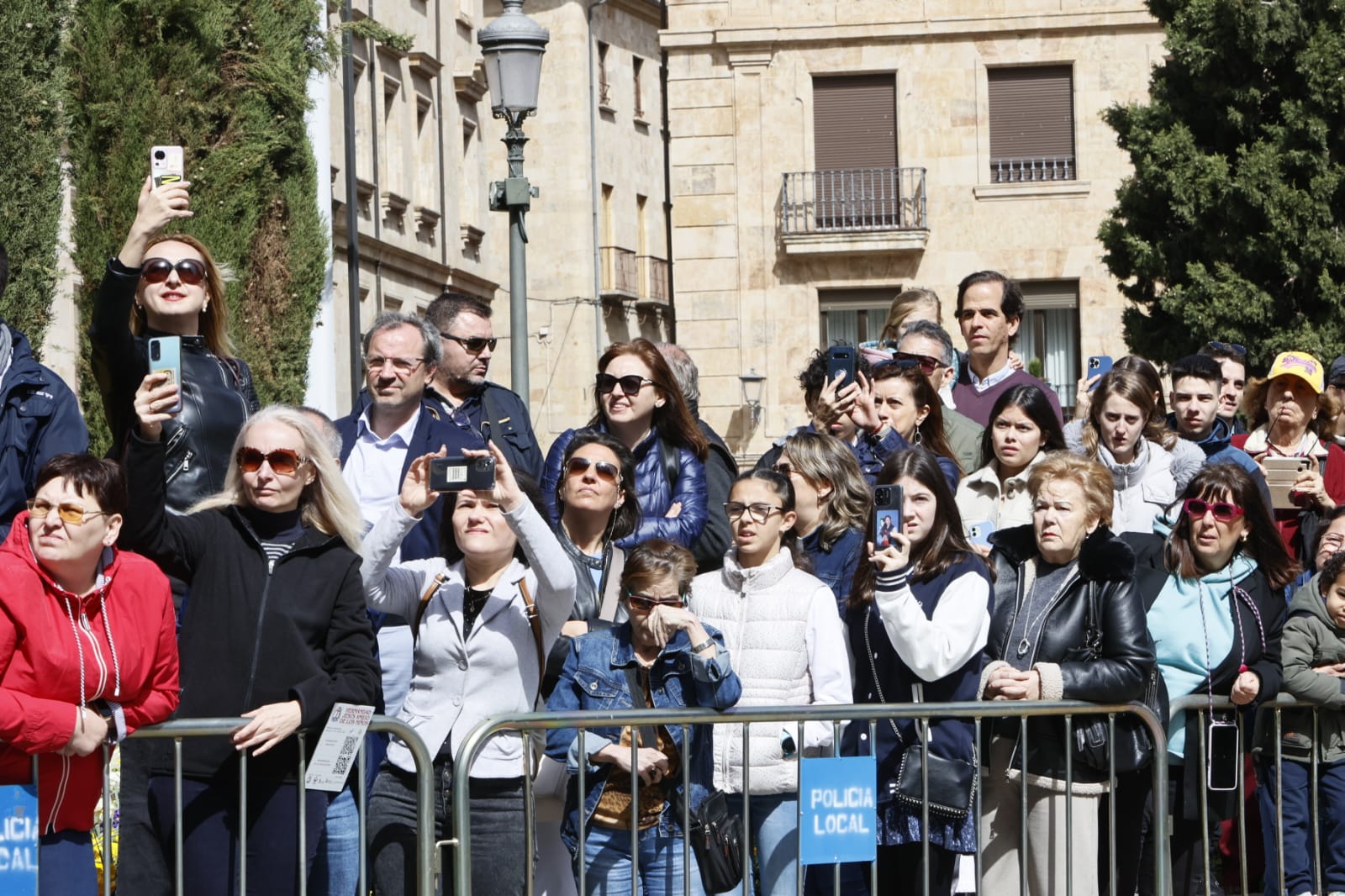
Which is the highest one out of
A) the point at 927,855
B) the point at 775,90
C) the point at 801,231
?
the point at 775,90

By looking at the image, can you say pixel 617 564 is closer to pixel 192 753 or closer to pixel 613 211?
pixel 192 753

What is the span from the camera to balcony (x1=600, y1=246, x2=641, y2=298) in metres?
39.8

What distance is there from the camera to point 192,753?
5418 mm

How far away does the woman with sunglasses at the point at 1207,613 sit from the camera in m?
6.79

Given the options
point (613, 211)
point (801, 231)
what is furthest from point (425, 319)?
point (613, 211)

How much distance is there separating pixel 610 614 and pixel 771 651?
689 millimetres

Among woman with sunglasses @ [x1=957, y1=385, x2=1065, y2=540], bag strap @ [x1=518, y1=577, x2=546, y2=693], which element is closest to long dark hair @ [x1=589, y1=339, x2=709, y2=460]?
woman with sunglasses @ [x1=957, y1=385, x2=1065, y2=540]

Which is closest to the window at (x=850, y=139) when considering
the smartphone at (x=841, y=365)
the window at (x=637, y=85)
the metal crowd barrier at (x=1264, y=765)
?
the window at (x=637, y=85)

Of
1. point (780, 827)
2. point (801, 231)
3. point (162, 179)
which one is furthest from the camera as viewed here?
point (801, 231)

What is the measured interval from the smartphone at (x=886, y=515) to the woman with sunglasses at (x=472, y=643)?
945 millimetres

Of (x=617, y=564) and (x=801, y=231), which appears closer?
(x=617, y=564)

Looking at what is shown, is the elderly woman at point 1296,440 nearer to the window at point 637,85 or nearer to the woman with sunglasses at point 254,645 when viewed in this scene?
the woman with sunglasses at point 254,645

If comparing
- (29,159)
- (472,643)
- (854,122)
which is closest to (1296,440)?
(472,643)

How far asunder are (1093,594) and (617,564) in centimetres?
157
